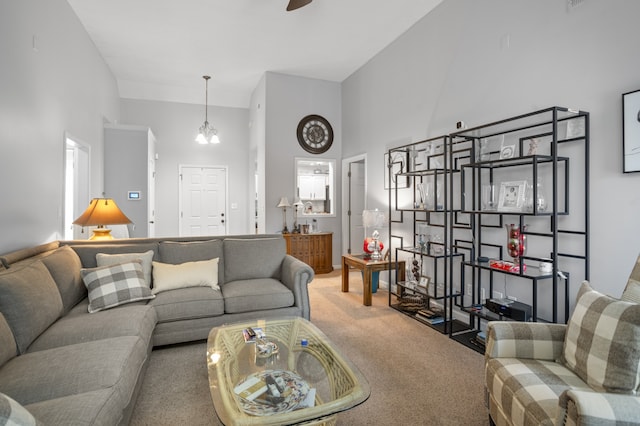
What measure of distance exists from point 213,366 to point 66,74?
3820mm

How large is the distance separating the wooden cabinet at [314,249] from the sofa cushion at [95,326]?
3.20 metres

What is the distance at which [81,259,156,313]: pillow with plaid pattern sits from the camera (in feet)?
8.28

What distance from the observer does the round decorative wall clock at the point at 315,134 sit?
5.96 meters

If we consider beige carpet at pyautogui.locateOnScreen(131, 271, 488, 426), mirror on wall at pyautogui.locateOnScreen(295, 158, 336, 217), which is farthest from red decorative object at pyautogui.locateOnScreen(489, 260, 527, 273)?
mirror on wall at pyautogui.locateOnScreen(295, 158, 336, 217)

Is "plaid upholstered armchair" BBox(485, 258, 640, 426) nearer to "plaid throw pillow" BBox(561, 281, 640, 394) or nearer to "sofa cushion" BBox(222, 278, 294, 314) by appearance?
"plaid throw pillow" BBox(561, 281, 640, 394)

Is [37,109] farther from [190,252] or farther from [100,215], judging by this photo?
[190,252]

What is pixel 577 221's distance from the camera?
8.16 feet

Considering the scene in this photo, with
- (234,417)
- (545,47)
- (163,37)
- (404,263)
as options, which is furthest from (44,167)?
(545,47)

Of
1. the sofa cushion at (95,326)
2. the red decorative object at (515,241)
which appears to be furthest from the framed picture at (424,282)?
the sofa cushion at (95,326)

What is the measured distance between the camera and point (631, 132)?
2143 mm

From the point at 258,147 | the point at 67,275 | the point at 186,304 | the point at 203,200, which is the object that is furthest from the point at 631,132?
the point at 203,200

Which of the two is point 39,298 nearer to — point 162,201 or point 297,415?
point 297,415

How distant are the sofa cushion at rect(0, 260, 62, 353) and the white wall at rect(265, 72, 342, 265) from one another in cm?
370

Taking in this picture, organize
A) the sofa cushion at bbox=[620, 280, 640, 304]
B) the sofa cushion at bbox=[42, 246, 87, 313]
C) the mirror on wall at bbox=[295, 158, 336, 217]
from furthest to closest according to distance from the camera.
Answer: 1. the mirror on wall at bbox=[295, 158, 336, 217]
2. the sofa cushion at bbox=[42, 246, 87, 313]
3. the sofa cushion at bbox=[620, 280, 640, 304]
